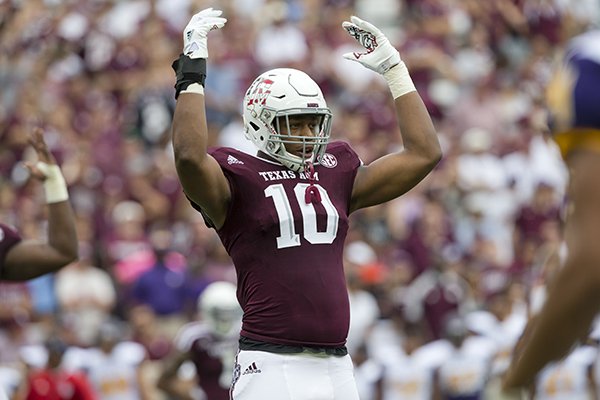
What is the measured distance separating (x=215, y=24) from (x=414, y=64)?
10383 millimetres

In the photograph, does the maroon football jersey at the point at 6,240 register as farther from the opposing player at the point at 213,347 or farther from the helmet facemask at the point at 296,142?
the opposing player at the point at 213,347

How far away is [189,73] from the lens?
202 inches

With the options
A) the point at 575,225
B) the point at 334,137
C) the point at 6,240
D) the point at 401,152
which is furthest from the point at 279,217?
the point at 334,137

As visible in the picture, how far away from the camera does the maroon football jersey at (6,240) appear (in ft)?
19.8

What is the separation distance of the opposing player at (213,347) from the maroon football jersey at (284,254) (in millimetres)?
3569

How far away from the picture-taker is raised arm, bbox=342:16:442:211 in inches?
214

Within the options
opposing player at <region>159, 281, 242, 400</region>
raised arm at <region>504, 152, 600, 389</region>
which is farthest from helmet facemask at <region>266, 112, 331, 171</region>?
opposing player at <region>159, 281, 242, 400</region>

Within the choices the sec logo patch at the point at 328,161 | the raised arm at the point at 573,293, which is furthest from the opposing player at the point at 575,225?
the sec logo patch at the point at 328,161

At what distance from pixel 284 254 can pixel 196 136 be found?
55 cm

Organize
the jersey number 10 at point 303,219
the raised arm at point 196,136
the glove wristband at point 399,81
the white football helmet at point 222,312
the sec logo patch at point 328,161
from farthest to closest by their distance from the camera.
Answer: the white football helmet at point 222,312 < the glove wristband at point 399,81 < the sec logo patch at point 328,161 < the jersey number 10 at point 303,219 < the raised arm at point 196,136

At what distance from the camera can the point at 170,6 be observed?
15.8m

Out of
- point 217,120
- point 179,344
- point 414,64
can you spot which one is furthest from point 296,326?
point 414,64

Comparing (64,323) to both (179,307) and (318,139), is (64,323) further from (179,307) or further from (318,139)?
(318,139)

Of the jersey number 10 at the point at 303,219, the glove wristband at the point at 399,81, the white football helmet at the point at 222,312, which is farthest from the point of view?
the white football helmet at the point at 222,312
